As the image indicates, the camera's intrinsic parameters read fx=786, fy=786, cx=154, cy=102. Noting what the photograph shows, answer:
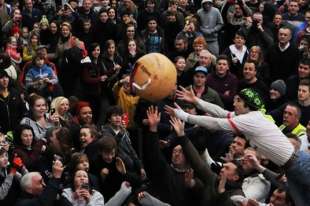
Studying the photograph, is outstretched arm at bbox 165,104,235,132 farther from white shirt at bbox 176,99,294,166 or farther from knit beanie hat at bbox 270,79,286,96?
knit beanie hat at bbox 270,79,286,96

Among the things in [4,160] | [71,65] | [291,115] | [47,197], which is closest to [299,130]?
[291,115]

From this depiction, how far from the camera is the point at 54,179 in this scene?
7824 mm

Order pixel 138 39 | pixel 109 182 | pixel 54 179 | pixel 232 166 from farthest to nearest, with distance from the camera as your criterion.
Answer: pixel 138 39
pixel 109 182
pixel 54 179
pixel 232 166

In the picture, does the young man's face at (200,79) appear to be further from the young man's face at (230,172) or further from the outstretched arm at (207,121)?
the young man's face at (230,172)

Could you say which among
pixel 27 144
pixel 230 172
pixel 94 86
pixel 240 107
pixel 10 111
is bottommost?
pixel 94 86

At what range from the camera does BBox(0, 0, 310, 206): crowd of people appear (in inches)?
287

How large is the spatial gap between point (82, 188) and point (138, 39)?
589 centimetres

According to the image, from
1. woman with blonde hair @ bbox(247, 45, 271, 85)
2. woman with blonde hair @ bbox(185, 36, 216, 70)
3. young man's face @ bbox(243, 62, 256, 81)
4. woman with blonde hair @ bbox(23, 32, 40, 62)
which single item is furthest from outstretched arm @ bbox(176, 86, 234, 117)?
woman with blonde hair @ bbox(23, 32, 40, 62)

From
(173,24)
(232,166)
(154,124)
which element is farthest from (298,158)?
(173,24)

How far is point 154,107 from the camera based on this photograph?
7.85 metres

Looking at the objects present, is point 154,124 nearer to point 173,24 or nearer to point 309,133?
point 309,133

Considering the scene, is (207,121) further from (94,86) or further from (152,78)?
(94,86)

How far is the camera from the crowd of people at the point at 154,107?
7.29 m

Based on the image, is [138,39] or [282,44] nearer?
[282,44]
